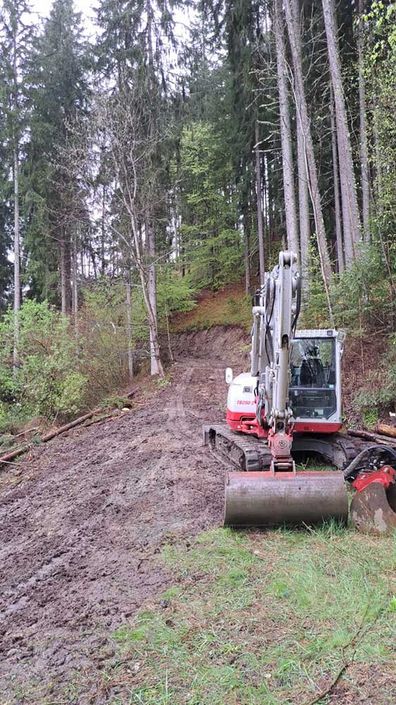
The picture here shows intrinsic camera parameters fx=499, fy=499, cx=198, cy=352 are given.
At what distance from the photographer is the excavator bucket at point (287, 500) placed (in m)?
4.76

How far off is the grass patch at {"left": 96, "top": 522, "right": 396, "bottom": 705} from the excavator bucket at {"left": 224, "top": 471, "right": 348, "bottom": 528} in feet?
0.78

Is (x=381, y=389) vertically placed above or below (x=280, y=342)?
below

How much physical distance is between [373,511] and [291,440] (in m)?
1.03

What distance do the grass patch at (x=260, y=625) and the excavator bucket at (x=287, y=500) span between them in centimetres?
24

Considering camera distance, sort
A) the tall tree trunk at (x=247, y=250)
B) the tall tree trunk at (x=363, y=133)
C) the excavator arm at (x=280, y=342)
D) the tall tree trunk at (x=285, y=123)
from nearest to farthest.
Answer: the excavator arm at (x=280, y=342) < the tall tree trunk at (x=363, y=133) < the tall tree trunk at (x=285, y=123) < the tall tree trunk at (x=247, y=250)

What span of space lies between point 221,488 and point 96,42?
58.1ft

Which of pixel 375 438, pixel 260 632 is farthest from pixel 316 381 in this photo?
pixel 260 632

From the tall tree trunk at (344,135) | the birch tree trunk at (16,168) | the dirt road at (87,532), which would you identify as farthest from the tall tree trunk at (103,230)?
the dirt road at (87,532)

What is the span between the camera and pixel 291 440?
5.23 metres

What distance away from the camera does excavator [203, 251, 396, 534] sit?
15.7 ft

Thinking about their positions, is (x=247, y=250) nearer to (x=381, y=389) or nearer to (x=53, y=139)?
(x=53, y=139)

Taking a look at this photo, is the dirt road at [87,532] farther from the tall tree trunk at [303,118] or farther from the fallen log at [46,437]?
the tall tree trunk at [303,118]

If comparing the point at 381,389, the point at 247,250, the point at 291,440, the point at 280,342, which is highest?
the point at 247,250

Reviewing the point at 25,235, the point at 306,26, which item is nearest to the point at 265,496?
the point at 306,26
